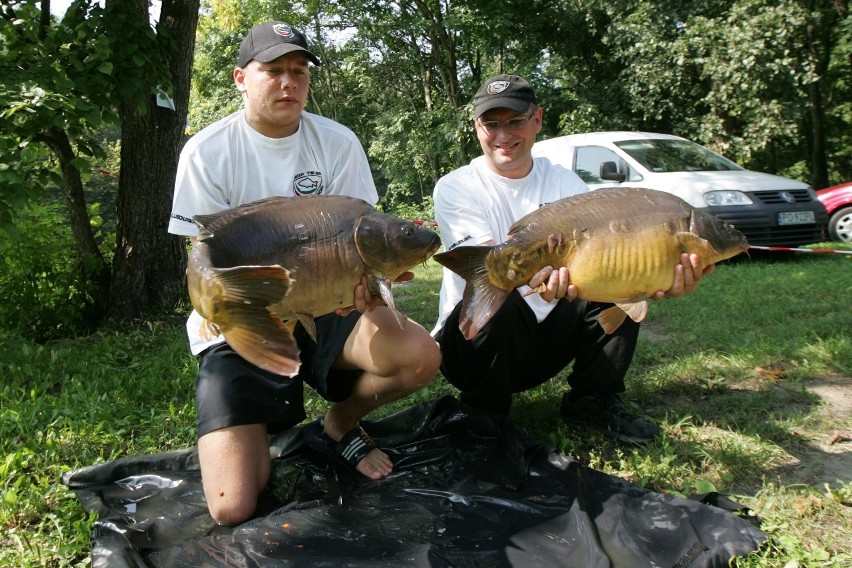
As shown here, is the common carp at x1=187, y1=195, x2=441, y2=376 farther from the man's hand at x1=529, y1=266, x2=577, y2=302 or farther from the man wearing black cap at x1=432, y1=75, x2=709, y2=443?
the man wearing black cap at x1=432, y1=75, x2=709, y2=443

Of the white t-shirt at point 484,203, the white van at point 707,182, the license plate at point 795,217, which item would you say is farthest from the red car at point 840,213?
the white t-shirt at point 484,203

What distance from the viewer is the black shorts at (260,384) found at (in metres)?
2.66

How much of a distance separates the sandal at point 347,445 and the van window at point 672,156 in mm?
6289

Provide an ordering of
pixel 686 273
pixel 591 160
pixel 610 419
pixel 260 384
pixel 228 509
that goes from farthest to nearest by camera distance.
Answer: pixel 591 160
pixel 610 419
pixel 260 384
pixel 686 273
pixel 228 509

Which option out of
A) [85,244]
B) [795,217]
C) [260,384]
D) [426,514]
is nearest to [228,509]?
[260,384]

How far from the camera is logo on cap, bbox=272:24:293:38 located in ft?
8.99

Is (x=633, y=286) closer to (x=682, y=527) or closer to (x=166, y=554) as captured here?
(x=682, y=527)

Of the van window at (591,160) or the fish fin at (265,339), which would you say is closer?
the fish fin at (265,339)

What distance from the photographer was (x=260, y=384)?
2.72m

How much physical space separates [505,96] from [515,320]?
1.05m

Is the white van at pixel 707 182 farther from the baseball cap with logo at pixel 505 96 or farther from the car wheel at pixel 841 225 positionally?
the baseball cap with logo at pixel 505 96

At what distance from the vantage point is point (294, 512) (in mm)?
2512

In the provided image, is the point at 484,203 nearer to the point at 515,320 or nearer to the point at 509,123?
the point at 509,123

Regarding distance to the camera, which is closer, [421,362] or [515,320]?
[421,362]
